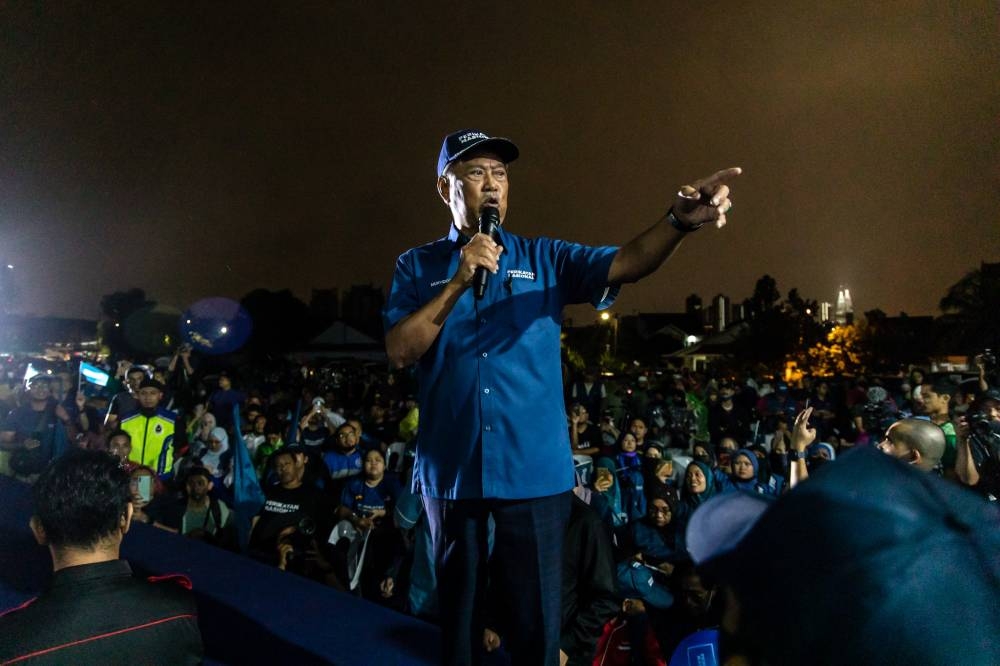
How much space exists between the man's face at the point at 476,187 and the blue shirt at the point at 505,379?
0.09 m

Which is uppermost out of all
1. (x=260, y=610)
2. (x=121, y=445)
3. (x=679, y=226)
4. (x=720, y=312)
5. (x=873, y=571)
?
(x=720, y=312)

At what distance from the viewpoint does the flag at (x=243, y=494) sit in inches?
262

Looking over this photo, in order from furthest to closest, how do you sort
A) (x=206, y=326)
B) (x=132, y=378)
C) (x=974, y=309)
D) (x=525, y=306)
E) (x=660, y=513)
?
(x=974, y=309) < (x=206, y=326) < (x=132, y=378) < (x=660, y=513) < (x=525, y=306)

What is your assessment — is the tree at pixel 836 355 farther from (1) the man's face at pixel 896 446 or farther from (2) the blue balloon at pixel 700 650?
(2) the blue balloon at pixel 700 650

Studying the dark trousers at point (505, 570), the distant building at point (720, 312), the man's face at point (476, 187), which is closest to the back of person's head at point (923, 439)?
the dark trousers at point (505, 570)

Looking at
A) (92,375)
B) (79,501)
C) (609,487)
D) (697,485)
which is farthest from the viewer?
(92,375)

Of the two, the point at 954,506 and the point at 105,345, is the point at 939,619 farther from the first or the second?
the point at 105,345

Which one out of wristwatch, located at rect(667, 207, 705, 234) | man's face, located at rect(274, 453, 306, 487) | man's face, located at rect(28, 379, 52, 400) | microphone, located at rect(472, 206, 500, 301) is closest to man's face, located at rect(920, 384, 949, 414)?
man's face, located at rect(274, 453, 306, 487)

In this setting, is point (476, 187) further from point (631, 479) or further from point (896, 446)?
point (631, 479)

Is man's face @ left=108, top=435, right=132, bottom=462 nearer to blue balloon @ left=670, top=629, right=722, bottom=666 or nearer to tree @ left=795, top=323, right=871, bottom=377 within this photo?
blue balloon @ left=670, top=629, right=722, bottom=666

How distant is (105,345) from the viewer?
176 feet

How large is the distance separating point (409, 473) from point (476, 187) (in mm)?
5910

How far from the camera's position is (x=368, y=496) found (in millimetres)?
6535

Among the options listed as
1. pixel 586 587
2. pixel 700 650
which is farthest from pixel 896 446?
pixel 700 650
